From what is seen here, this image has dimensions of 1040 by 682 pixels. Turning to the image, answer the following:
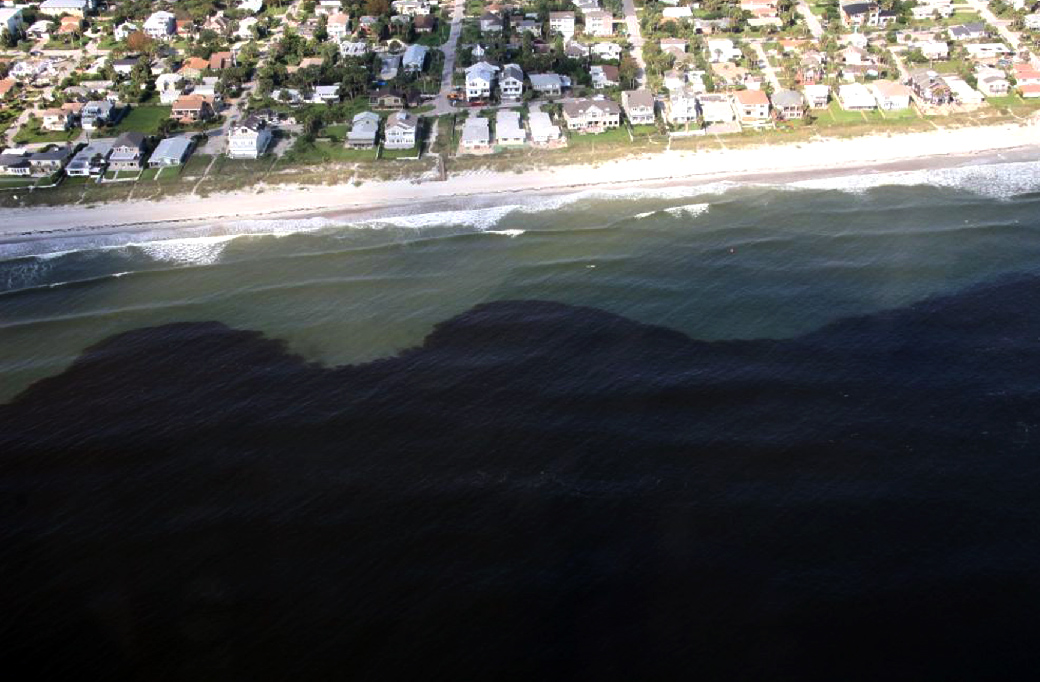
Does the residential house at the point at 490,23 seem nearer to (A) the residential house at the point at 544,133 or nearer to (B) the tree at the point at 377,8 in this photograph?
(B) the tree at the point at 377,8

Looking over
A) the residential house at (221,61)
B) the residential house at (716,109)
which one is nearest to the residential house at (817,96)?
the residential house at (716,109)

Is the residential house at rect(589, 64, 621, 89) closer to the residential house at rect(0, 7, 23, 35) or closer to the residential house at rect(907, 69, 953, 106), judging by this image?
the residential house at rect(907, 69, 953, 106)

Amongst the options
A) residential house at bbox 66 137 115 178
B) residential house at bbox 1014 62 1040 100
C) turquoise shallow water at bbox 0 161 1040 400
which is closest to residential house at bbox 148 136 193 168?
residential house at bbox 66 137 115 178

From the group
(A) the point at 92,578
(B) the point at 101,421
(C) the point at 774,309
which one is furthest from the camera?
(C) the point at 774,309

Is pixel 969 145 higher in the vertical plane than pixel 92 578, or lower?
higher

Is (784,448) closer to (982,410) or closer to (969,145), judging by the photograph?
(982,410)

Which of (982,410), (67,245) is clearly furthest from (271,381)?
(982,410)

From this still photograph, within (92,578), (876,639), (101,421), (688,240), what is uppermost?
(688,240)
